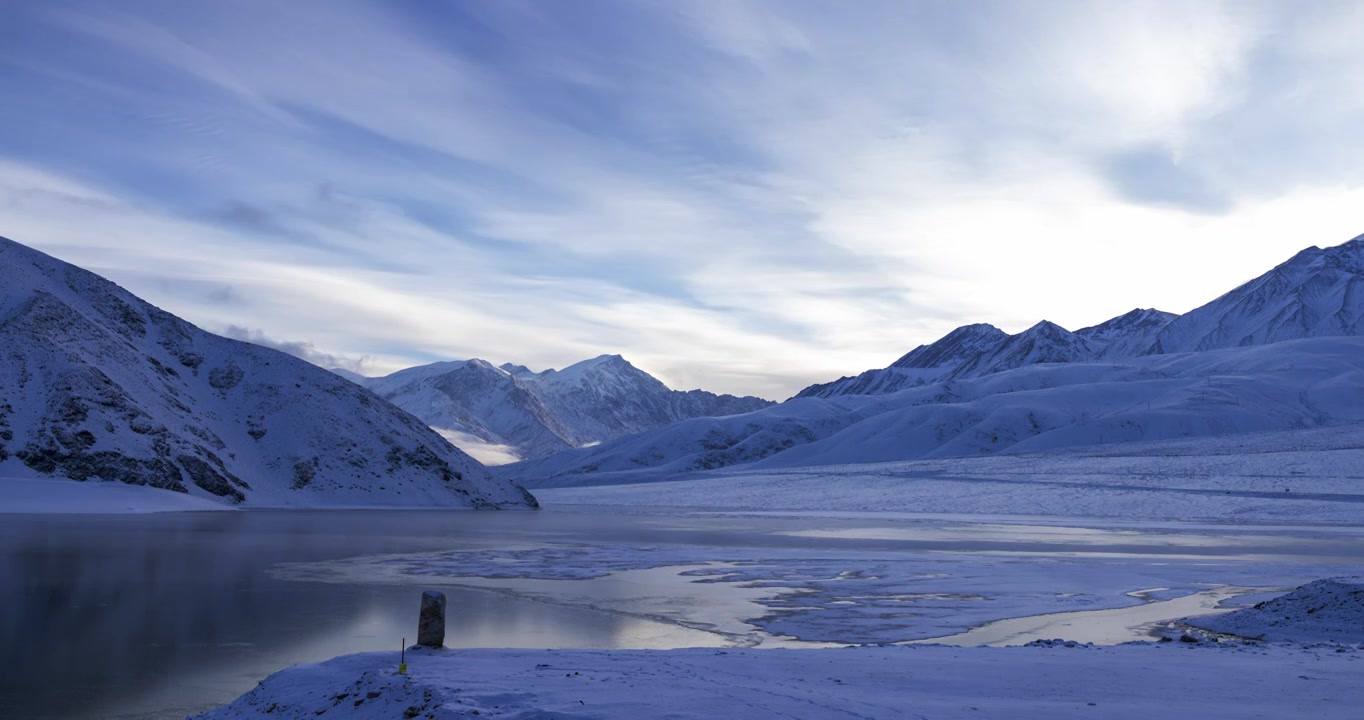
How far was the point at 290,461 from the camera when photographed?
104m

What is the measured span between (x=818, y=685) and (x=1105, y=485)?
101409 mm

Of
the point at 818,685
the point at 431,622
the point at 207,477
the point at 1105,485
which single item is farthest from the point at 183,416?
the point at 818,685

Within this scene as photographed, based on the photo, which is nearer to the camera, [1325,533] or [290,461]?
[1325,533]

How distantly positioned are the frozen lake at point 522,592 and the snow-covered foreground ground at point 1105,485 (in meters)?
29.8

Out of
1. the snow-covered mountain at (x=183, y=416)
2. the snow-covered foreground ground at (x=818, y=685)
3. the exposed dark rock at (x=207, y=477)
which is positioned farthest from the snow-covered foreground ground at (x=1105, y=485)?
the snow-covered foreground ground at (x=818, y=685)

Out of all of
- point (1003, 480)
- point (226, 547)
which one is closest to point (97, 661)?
point (226, 547)

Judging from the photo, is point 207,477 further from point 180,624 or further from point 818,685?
point 818,685

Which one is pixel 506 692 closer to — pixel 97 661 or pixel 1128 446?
pixel 97 661

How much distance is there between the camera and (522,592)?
99.5 feet

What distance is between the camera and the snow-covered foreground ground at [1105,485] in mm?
86500

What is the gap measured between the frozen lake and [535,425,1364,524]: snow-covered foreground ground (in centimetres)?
2977

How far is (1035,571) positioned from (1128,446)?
405 ft

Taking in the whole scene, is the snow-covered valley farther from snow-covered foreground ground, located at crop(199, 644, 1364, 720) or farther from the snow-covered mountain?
the snow-covered mountain

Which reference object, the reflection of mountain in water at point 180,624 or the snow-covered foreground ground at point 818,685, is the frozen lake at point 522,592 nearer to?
the reflection of mountain in water at point 180,624
